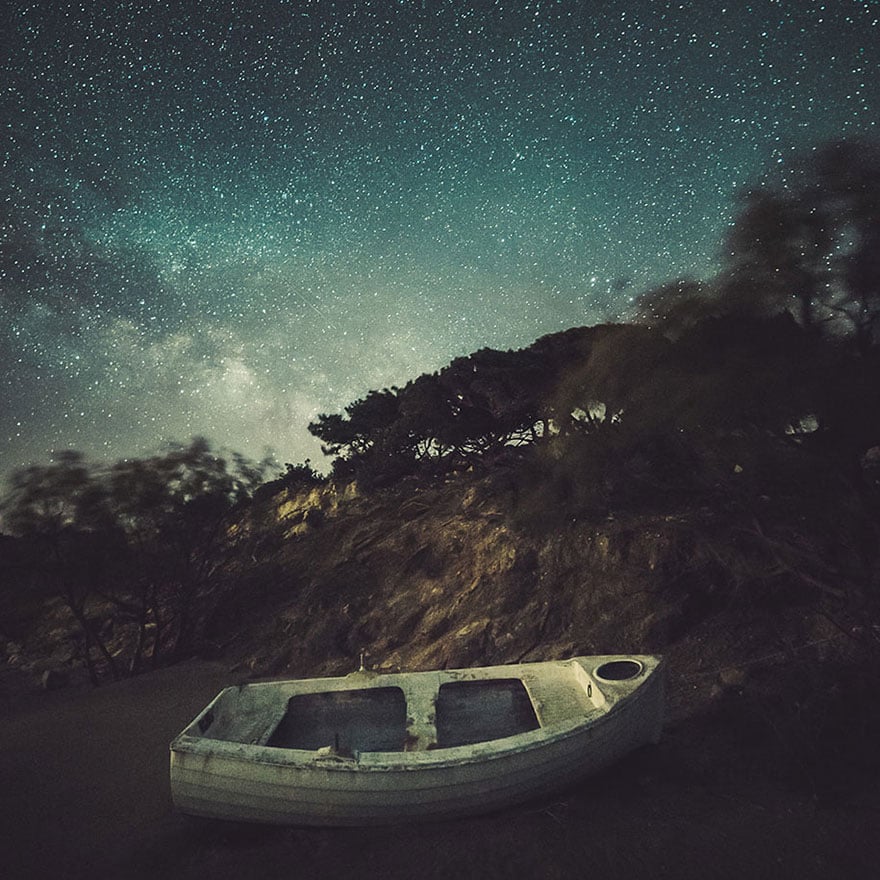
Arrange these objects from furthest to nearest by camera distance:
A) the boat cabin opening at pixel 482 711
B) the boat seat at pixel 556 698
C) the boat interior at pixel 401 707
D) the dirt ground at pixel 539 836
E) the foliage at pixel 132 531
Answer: the foliage at pixel 132 531 → the boat cabin opening at pixel 482 711 → the boat interior at pixel 401 707 → the boat seat at pixel 556 698 → the dirt ground at pixel 539 836

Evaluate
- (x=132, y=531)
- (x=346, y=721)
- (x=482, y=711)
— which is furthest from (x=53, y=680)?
(x=482, y=711)

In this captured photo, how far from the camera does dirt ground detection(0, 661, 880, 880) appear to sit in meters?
6.25

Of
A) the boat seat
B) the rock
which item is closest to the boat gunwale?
the boat seat

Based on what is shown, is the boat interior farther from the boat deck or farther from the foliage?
the foliage

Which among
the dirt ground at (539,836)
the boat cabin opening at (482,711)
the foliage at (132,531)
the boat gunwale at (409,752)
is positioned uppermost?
the foliage at (132,531)

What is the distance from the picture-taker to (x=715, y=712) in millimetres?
9328

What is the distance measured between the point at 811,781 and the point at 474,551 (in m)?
11.6

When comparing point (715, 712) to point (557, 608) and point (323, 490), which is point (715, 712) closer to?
point (557, 608)

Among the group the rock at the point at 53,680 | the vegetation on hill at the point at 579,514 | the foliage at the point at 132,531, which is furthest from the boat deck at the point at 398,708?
the rock at the point at 53,680

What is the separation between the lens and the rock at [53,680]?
16941 millimetres

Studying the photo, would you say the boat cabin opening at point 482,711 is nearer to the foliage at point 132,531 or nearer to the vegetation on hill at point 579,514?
the vegetation on hill at point 579,514

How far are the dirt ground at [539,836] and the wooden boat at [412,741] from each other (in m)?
0.39

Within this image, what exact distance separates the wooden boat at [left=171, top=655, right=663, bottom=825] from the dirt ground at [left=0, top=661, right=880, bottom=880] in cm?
39

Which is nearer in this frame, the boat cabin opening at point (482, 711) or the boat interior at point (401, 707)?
the boat interior at point (401, 707)
